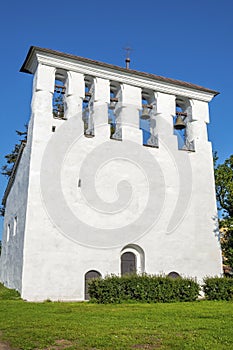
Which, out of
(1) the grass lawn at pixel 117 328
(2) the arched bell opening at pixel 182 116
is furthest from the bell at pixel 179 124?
(1) the grass lawn at pixel 117 328

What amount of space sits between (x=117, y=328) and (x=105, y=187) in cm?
915

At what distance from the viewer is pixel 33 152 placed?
15031mm

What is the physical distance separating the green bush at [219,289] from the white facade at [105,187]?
8.72ft

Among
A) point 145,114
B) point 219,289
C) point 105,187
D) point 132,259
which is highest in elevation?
point 145,114

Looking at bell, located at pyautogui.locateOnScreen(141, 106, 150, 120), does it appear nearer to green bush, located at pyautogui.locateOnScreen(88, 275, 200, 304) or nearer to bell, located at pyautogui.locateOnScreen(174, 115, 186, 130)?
bell, located at pyautogui.locateOnScreen(174, 115, 186, 130)

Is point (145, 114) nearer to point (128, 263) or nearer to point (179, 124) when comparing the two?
point (179, 124)

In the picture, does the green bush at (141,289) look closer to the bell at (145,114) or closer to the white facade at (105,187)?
the white facade at (105,187)

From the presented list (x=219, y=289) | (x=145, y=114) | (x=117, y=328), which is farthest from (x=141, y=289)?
(x=145, y=114)

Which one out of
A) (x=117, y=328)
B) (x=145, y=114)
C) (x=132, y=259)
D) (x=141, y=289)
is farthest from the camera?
(x=145, y=114)

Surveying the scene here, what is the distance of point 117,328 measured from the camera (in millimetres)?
7152

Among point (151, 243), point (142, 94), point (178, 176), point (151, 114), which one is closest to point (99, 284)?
point (151, 243)

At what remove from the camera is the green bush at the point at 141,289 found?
12344 mm

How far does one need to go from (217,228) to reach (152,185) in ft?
13.2

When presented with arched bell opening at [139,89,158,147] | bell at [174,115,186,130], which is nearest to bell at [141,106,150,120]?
arched bell opening at [139,89,158,147]
